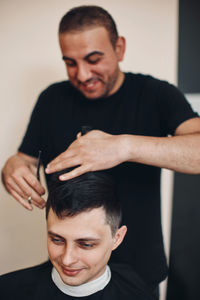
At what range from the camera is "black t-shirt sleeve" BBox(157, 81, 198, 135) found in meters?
1.17

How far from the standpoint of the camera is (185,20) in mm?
1741

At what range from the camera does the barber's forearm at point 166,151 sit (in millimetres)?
973

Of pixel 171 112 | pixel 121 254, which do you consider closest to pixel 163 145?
pixel 171 112

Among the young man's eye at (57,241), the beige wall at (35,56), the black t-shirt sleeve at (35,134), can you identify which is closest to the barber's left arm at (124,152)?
the young man's eye at (57,241)

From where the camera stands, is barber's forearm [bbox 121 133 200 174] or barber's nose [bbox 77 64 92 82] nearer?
barber's forearm [bbox 121 133 200 174]

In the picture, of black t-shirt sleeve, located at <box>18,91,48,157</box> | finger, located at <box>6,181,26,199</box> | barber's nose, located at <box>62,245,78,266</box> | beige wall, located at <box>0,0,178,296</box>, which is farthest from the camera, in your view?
beige wall, located at <box>0,0,178,296</box>

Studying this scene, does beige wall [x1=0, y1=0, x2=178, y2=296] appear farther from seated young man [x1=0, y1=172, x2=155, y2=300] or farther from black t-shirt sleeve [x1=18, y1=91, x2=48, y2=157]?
seated young man [x1=0, y1=172, x2=155, y2=300]

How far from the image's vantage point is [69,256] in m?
0.87

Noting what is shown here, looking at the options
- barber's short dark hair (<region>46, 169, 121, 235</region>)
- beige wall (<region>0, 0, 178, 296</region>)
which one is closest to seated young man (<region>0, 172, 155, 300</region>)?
barber's short dark hair (<region>46, 169, 121, 235</region>)

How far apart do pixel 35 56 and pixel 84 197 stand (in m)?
1.17

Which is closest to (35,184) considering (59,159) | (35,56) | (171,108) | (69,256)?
(59,159)

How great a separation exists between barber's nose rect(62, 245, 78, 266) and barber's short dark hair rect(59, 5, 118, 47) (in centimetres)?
88

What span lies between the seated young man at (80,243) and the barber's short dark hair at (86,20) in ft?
2.11

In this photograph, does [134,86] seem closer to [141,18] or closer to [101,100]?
[101,100]
